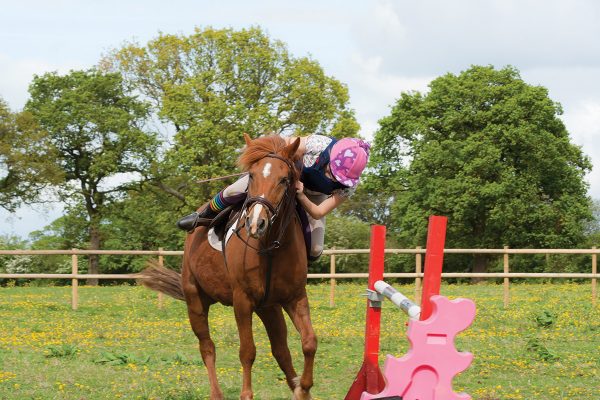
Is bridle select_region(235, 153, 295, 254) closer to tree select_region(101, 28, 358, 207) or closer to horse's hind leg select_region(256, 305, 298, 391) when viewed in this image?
horse's hind leg select_region(256, 305, 298, 391)

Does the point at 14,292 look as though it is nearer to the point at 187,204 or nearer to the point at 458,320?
the point at 187,204

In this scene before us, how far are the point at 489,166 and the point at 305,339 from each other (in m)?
32.1

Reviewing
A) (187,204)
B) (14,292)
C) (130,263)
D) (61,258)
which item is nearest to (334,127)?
(187,204)

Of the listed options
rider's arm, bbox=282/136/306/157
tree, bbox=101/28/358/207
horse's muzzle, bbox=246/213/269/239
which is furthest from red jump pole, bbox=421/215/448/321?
tree, bbox=101/28/358/207

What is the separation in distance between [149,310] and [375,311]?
11.6 metres

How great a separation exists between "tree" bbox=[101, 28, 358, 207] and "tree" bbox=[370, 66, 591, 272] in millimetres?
3978

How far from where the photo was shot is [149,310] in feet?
55.9

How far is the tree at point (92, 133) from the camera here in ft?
128

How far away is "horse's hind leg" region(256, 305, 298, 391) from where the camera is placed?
6836 millimetres

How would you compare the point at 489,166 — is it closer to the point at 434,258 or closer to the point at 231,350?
the point at 231,350

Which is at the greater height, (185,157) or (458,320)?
(185,157)

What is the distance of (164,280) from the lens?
8578 mm

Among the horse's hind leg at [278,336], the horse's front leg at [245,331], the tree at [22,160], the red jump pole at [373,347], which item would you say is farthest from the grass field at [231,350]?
the tree at [22,160]

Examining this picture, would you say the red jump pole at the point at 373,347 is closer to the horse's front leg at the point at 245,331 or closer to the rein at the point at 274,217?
the rein at the point at 274,217
